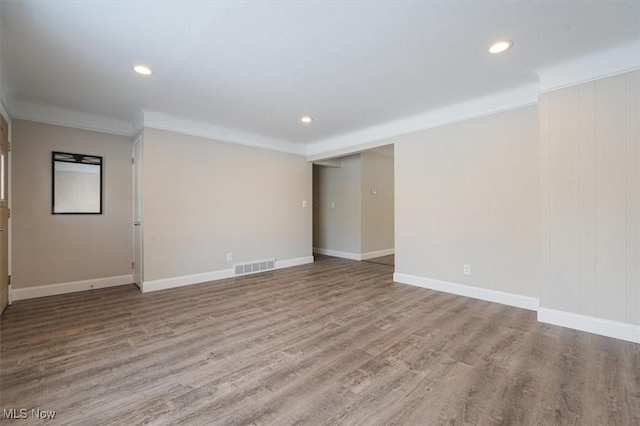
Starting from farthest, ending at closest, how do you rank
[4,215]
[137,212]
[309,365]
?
[137,212] < [4,215] < [309,365]

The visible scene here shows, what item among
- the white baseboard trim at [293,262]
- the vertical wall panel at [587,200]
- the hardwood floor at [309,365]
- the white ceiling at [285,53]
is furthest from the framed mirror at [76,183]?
the vertical wall panel at [587,200]

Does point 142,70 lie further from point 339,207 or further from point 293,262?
point 339,207

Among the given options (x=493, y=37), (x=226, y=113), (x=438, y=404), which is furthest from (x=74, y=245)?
(x=493, y=37)

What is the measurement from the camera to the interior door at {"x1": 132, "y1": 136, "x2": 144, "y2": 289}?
13.4ft

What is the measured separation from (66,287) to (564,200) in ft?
20.4

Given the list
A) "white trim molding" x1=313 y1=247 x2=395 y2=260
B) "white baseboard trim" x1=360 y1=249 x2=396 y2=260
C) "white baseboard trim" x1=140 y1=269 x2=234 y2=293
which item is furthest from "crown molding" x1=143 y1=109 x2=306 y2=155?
"white baseboard trim" x1=360 y1=249 x2=396 y2=260

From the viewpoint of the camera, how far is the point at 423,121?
163 inches

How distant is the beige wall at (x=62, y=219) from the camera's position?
364 cm

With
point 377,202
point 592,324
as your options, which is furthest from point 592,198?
point 377,202

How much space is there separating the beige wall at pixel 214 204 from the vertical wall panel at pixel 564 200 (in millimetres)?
4235

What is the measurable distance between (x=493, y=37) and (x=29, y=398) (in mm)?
4118

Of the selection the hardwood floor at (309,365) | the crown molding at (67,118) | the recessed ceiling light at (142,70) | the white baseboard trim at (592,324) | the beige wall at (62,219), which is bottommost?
the hardwood floor at (309,365)

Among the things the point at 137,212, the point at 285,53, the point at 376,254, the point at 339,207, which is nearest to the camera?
the point at 285,53

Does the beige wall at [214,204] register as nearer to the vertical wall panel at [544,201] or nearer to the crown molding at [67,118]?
the crown molding at [67,118]
